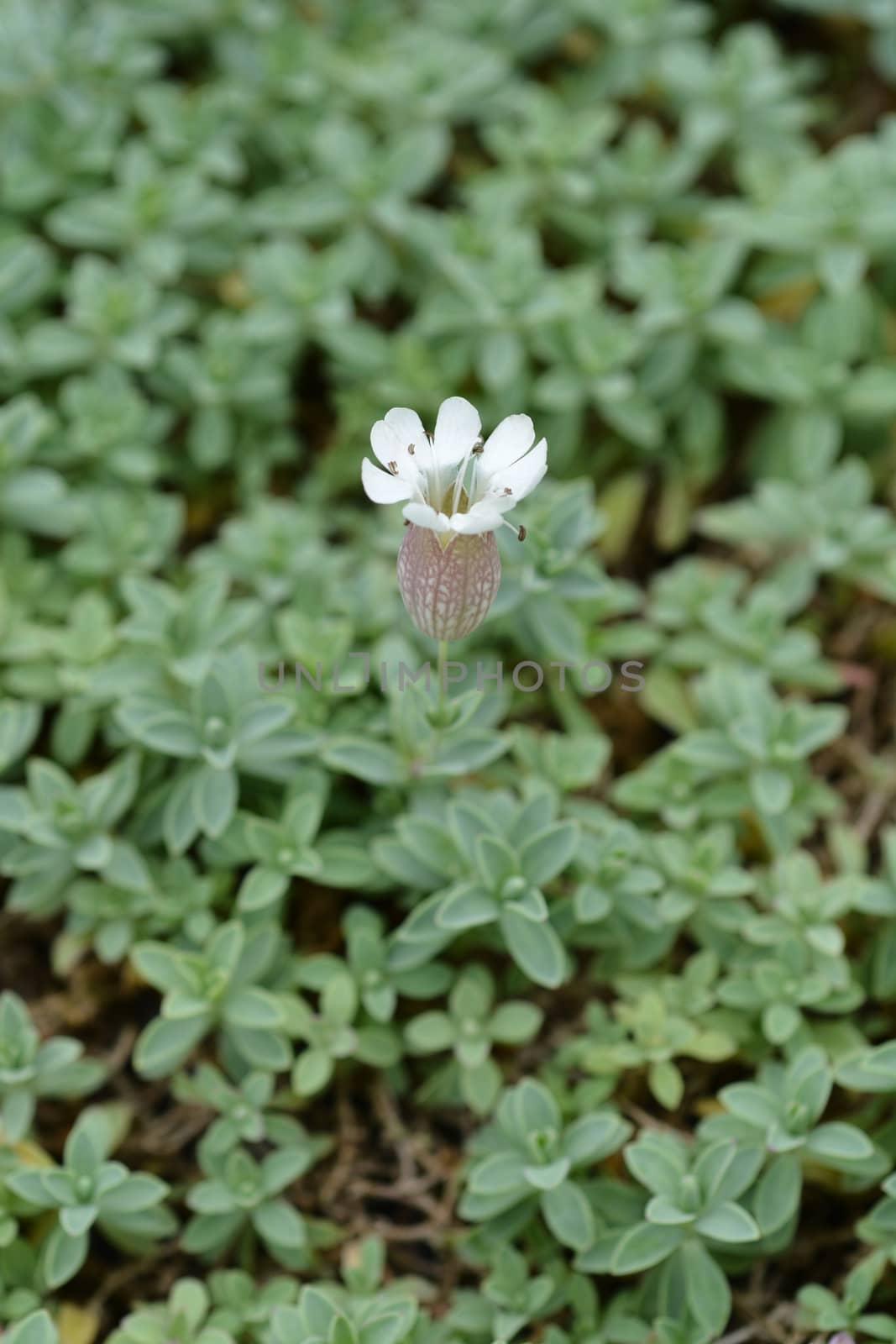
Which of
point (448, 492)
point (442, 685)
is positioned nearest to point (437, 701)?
point (442, 685)

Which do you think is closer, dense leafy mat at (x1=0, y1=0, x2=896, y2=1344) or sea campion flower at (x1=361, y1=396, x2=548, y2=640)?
sea campion flower at (x1=361, y1=396, x2=548, y2=640)

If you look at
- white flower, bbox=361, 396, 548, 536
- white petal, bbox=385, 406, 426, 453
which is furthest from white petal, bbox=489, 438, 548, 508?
white petal, bbox=385, 406, 426, 453

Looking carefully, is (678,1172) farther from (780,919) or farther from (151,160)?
(151,160)

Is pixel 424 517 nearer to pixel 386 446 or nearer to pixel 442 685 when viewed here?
pixel 386 446

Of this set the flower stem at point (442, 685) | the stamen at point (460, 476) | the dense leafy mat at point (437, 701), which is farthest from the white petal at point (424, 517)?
the dense leafy mat at point (437, 701)

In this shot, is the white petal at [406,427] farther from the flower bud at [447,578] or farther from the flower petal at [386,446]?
the flower bud at [447,578]

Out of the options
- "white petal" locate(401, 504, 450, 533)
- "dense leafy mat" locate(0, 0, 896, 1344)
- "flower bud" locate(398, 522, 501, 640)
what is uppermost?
"white petal" locate(401, 504, 450, 533)

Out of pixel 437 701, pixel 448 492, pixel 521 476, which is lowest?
pixel 437 701

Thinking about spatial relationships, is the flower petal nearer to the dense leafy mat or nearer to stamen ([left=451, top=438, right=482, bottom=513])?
stamen ([left=451, top=438, right=482, bottom=513])

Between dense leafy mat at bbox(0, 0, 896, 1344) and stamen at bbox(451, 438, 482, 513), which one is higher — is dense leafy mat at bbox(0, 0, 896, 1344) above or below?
below
